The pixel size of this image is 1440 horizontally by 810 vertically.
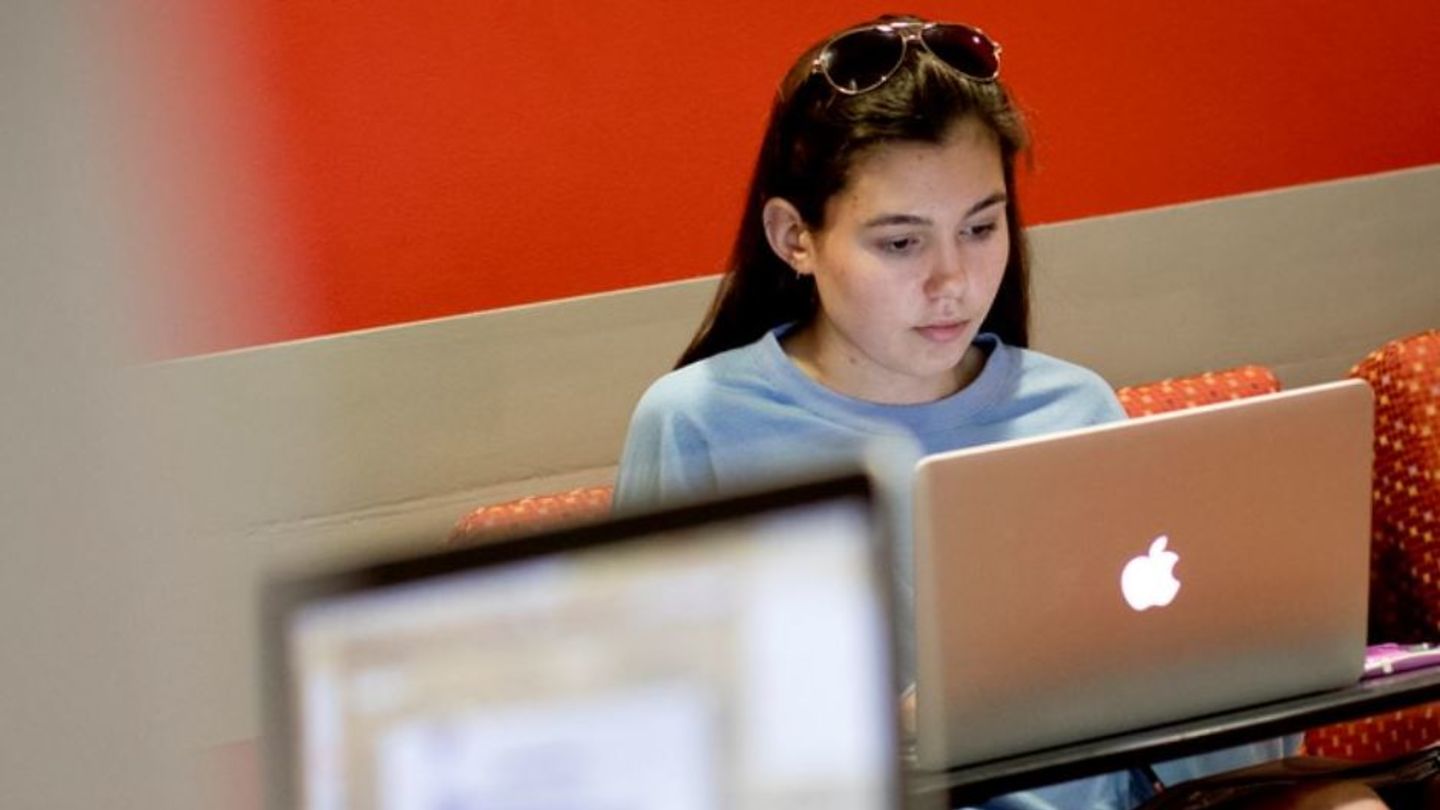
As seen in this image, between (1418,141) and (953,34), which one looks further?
(1418,141)

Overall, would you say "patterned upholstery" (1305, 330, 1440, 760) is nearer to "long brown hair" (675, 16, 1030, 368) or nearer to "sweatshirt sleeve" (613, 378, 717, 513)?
"long brown hair" (675, 16, 1030, 368)

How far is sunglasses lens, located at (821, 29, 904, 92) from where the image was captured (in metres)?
2.15

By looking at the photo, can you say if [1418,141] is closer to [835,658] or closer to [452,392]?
[452,392]

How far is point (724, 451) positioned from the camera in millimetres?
2217

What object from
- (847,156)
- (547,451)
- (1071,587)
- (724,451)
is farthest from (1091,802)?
(547,451)

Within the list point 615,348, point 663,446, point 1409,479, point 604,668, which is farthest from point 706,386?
point 604,668

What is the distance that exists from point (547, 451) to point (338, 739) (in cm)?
216

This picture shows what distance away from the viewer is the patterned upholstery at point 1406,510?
266 centimetres

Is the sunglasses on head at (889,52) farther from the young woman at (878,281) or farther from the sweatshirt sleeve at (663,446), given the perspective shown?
the sweatshirt sleeve at (663,446)

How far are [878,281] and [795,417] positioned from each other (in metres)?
0.17

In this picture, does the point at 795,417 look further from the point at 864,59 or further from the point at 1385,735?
the point at 1385,735

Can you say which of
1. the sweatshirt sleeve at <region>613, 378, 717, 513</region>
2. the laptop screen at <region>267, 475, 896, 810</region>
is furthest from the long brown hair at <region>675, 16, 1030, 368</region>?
the laptop screen at <region>267, 475, 896, 810</region>

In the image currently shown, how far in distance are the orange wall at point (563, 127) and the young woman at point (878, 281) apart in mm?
614

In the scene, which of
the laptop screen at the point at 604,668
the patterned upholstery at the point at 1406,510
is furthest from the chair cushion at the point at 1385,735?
the laptop screen at the point at 604,668
